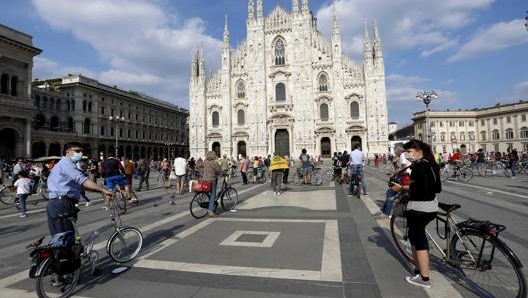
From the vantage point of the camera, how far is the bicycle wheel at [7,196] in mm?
11867

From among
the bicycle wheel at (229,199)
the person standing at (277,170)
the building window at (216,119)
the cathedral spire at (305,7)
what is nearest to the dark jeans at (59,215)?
the bicycle wheel at (229,199)

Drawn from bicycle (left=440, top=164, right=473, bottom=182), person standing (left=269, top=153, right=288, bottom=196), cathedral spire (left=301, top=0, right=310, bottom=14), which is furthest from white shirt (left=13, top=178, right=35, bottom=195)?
cathedral spire (left=301, top=0, right=310, bottom=14)

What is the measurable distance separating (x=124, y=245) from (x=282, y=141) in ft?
133

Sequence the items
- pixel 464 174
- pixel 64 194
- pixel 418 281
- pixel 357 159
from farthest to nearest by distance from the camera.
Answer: pixel 464 174 < pixel 357 159 < pixel 64 194 < pixel 418 281

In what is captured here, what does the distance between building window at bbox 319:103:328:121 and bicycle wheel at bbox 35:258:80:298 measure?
134 feet

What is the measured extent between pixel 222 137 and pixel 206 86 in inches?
315

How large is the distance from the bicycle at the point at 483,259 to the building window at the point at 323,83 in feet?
132

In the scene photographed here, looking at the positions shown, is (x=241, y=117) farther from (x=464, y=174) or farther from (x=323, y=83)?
(x=464, y=174)

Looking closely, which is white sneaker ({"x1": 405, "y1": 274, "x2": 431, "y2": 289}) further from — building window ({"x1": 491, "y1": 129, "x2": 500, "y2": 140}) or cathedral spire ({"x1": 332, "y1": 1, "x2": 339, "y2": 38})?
building window ({"x1": 491, "y1": 129, "x2": 500, "y2": 140})

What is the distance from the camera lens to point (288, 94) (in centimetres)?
4394

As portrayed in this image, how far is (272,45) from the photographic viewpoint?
147ft

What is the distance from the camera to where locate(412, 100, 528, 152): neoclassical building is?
61.9 meters

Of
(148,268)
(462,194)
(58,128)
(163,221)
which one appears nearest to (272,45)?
(58,128)

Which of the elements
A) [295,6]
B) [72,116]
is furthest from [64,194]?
[72,116]
